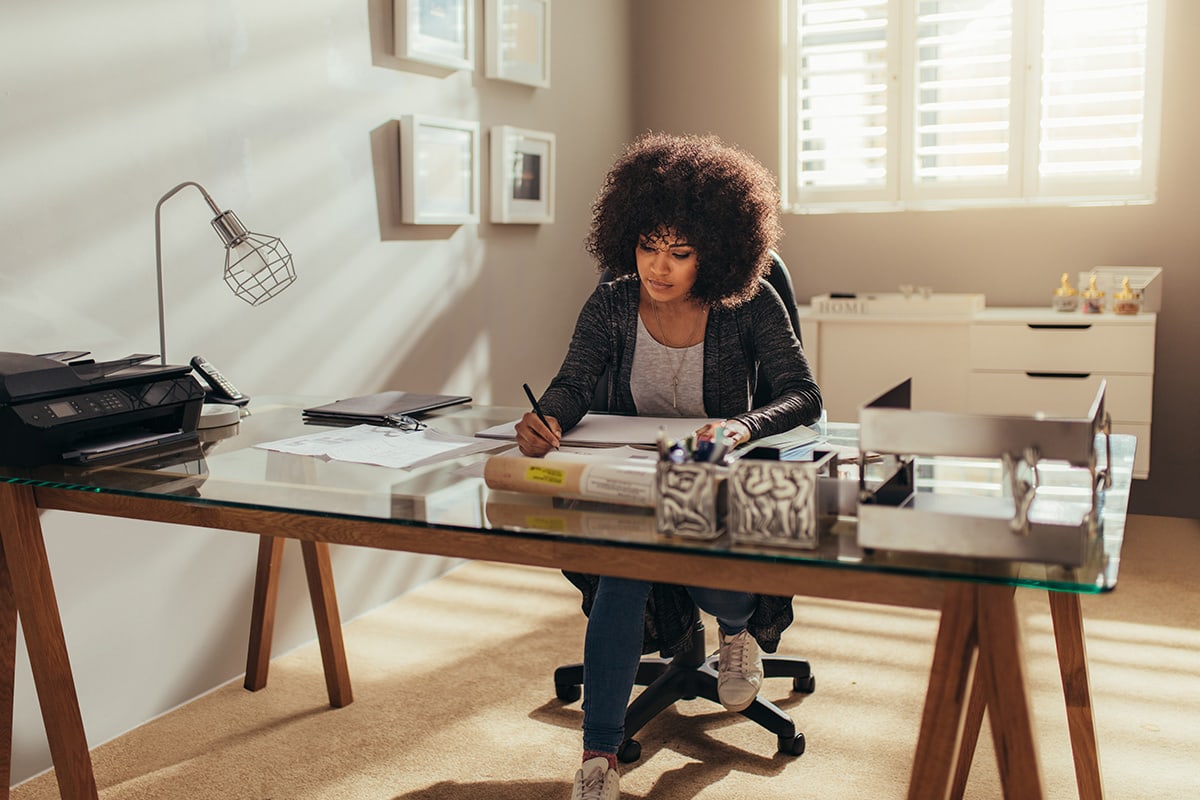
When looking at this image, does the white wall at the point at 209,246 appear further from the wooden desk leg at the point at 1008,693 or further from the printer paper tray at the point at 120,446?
the wooden desk leg at the point at 1008,693

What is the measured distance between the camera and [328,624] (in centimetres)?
249

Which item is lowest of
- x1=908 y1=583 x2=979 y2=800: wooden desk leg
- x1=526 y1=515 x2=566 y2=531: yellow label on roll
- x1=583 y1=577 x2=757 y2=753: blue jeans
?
x1=583 y1=577 x2=757 y2=753: blue jeans

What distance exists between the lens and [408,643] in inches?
115

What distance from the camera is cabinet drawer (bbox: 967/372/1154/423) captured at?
371 cm

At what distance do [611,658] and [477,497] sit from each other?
56 centimetres

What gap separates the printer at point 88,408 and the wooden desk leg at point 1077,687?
57.2 inches

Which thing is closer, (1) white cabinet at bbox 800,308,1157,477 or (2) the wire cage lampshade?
(2) the wire cage lampshade

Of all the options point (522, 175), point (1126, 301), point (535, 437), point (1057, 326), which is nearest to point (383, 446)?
point (535, 437)

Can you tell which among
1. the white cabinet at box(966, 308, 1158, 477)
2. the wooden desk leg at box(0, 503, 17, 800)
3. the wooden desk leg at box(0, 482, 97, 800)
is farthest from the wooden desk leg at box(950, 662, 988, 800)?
the white cabinet at box(966, 308, 1158, 477)

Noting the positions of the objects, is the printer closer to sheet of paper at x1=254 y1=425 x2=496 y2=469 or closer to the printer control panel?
the printer control panel

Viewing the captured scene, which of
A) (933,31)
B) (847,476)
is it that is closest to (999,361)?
(933,31)

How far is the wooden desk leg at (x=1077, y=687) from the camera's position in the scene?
1.71 meters

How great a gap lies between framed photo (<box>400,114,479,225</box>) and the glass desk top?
4.25ft

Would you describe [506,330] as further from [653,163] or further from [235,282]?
[653,163]
